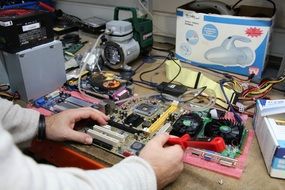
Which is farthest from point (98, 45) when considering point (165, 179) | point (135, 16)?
point (165, 179)

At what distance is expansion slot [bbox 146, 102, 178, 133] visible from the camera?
82 centimetres

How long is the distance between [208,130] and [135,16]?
0.71 m

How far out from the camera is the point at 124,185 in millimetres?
573

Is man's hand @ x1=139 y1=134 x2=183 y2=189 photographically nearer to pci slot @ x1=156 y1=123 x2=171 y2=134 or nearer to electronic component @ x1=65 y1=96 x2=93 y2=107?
pci slot @ x1=156 y1=123 x2=171 y2=134

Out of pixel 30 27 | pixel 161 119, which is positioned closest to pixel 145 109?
pixel 161 119

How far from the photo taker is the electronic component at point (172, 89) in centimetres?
103

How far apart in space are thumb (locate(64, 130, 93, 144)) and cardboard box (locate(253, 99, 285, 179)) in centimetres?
47

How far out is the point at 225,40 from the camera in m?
1.15

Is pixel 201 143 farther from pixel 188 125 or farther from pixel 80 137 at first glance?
pixel 80 137

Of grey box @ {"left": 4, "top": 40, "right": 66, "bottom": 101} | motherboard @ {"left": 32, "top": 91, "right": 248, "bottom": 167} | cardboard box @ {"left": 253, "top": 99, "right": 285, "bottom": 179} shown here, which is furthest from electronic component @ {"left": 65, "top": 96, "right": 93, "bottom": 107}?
cardboard box @ {"left": 253, "top": 99, "right": 285, "bottom": 179}

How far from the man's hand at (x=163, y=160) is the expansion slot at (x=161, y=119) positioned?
10 centimetres

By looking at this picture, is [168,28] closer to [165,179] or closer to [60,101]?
[60,101]

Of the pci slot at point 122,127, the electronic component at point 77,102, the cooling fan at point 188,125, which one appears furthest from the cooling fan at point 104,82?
the cooling fan at point 188,125

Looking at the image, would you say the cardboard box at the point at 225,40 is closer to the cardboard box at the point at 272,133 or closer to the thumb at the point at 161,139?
the cardboard box at the point at 272,133
